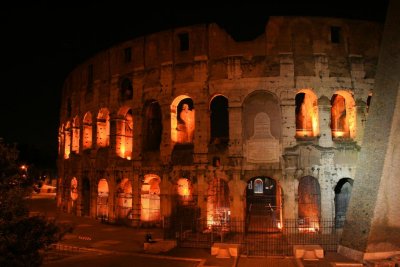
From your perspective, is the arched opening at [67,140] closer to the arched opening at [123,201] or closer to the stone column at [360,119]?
the arched opening at [123,201]

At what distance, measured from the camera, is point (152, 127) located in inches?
944

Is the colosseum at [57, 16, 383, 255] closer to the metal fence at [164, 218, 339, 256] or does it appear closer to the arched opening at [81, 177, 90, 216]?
the metal fence at [164, 218, 339, 256]

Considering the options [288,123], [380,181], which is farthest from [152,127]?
[380,181]

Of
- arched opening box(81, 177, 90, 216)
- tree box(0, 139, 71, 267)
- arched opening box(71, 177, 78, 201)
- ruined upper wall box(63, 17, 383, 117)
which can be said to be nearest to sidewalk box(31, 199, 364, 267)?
arched opening box(81, 177, 90, 216)

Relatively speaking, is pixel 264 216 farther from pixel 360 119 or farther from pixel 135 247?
pixel 135 247

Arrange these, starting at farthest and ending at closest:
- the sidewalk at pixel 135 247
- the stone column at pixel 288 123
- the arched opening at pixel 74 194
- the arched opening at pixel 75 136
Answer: the arched opening at pixel 75 136
the arched opening at pixel 74 194
the stone column at pixel 288 123
the sidewalk at pixel 135 247

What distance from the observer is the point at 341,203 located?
21312mm

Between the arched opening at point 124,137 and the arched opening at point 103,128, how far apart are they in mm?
1664

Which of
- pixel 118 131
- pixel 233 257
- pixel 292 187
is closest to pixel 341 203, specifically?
pixel 292 187

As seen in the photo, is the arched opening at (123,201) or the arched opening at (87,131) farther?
the arched opening at (87,131)

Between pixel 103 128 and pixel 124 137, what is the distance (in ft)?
7.21

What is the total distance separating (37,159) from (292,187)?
51.1m

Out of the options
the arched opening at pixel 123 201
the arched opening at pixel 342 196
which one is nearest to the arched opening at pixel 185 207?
the arched opening at pixel 123 201

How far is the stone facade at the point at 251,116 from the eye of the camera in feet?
63.7
